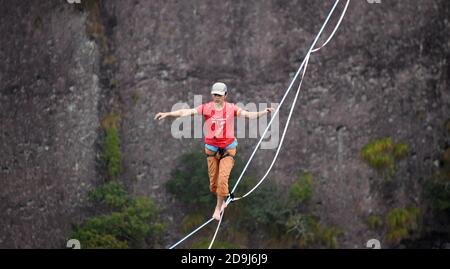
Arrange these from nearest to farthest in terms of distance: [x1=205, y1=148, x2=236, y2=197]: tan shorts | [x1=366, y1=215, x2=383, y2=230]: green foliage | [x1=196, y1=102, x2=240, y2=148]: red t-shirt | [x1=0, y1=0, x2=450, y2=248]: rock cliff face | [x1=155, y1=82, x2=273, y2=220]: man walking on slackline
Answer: [x1=155, y1=82, x2=273, y2=220]: man walking on slackline → [x1=196, y1=102, x2=240, y2=148]: red t-shirt → [x1=205, y1=148, x2=236, y2=197]: tan shorts → [x1=366, y1=215, x2=383, y2=230]: green foliage → [x1=0, y1=0, x2=450, y2=248]: rock cliff face

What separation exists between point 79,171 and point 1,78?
10.3ft

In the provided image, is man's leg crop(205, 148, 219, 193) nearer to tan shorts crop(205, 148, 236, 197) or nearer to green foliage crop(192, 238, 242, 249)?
tan shorts crop(205, 148, 236, 197)

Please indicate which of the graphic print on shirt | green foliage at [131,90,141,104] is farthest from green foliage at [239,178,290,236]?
the graphic print on shirt

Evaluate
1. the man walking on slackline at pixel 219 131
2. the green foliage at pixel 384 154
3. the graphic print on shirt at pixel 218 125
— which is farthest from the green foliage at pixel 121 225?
the graphic print on shirt at pixel 218 125

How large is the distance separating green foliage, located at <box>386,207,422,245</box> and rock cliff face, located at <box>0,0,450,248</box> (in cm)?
26

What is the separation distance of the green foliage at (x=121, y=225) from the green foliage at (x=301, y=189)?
3.05 meters

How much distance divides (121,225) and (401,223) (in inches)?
250

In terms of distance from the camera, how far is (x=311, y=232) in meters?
28.5

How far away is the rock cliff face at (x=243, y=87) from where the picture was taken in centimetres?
2883

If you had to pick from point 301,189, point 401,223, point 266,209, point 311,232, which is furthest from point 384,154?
point 266,209

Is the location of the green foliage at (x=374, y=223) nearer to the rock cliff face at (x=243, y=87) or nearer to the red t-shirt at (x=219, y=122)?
the rock cliff face at (x=243, y=87)

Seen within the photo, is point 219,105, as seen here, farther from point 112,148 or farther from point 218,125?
point 112,148

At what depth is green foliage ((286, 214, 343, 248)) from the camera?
28344 mm

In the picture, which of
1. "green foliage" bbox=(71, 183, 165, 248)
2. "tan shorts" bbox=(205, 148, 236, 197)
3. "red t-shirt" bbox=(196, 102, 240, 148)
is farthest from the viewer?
"green foliage" bbox=(71, 183, 165, 248)
